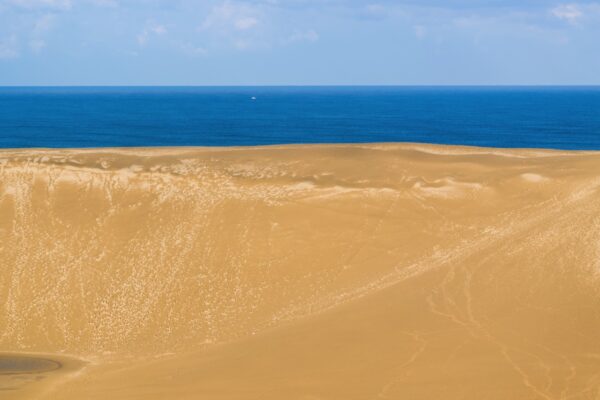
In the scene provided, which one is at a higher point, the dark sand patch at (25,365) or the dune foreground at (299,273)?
the dune foreground at (299,273)

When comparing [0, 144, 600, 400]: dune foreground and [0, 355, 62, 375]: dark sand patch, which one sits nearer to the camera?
[0, 144, 600, 400]: dune foreground

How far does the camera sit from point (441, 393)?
15719 mm

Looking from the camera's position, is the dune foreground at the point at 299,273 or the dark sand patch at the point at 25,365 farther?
the dark sand patch at the point at 25,365

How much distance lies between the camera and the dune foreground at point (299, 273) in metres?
17.3

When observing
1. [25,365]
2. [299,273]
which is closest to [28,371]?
[25,365]

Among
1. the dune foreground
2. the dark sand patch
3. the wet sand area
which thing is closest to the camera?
the dune foreground

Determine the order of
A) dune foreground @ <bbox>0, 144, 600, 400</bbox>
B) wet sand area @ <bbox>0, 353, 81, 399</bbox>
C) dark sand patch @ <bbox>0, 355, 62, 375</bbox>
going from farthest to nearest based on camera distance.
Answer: dark sand patch @ <bbox>0, 355, 62, 375</bbox> → wet sand area @ <bbox>0, 353, 81, 399</bbox> → dune foreground @ <bbox>0, 144, 600, 400</bbox>

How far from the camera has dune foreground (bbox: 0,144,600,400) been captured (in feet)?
56.7

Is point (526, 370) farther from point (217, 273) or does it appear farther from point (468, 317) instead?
point (217, 273)

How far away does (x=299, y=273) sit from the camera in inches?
918

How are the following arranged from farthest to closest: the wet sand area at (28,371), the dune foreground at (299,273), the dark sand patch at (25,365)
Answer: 1. the dark sand patch at (25,365)
2. the wet sand area at (28,371)
3. the dune foreground at (299,273)

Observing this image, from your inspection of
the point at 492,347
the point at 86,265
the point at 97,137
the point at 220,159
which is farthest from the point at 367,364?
the point at 97,137

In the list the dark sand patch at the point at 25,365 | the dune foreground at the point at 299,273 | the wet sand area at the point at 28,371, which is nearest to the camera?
the dune foreground at the point at 299,273

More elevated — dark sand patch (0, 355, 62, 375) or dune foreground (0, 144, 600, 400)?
dune foreground (0, 144, 600, 400)
